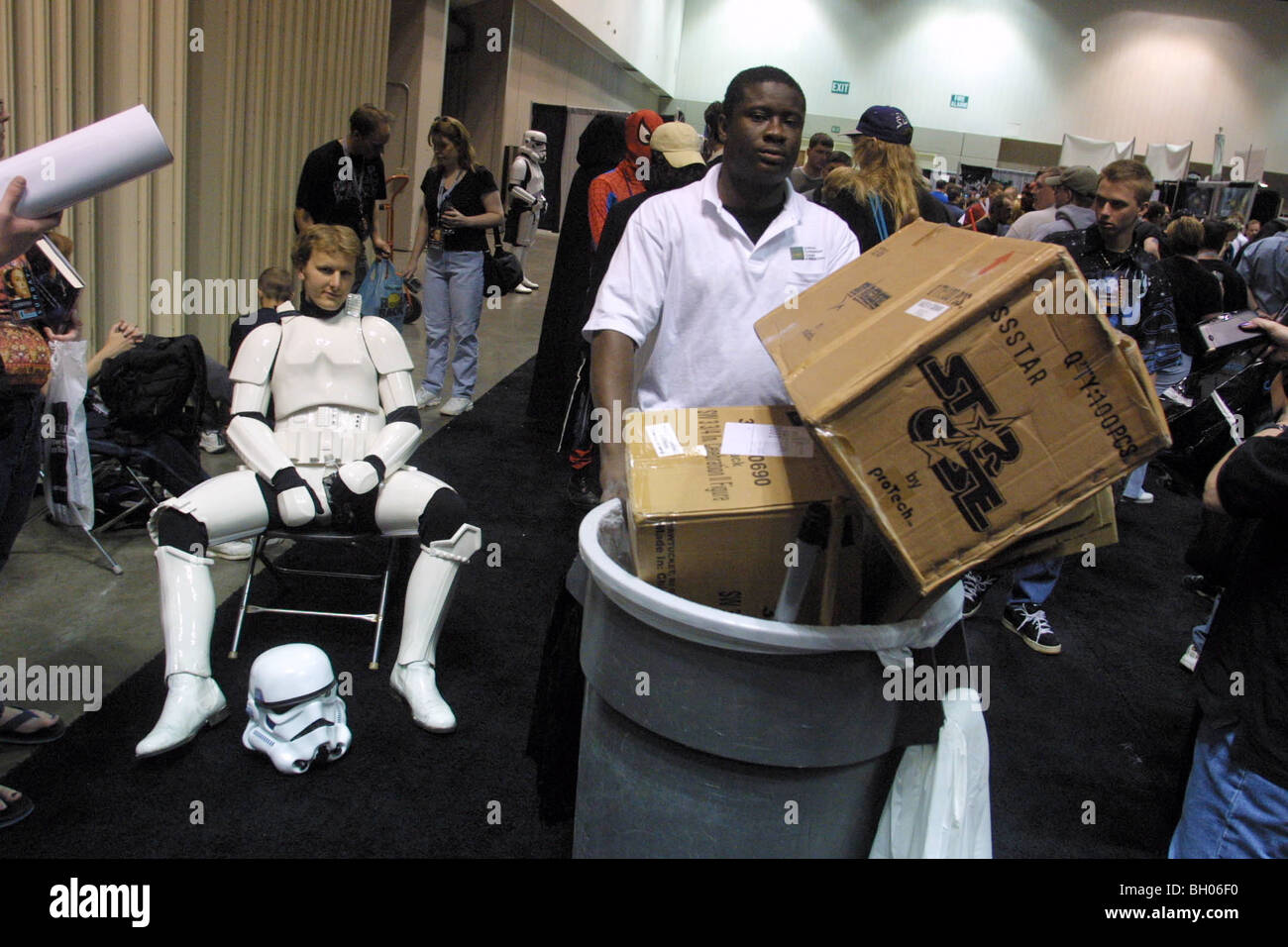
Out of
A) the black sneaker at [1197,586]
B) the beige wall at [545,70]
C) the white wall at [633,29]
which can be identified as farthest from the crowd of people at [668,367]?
the white wall at [633,29]

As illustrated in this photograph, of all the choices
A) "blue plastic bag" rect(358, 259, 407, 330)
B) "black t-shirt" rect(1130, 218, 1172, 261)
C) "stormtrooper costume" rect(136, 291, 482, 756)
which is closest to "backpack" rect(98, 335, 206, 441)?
"stormtrooper costume" rect(136, 291, 482, 756)

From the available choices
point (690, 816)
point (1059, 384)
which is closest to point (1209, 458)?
point (1059, 384)

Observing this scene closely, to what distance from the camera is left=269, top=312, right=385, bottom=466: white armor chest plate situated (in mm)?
2883

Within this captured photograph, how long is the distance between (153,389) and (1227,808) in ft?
12.5

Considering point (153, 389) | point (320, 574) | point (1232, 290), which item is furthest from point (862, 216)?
point (1232, 290)

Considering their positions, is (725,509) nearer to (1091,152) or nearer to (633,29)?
(633,29)

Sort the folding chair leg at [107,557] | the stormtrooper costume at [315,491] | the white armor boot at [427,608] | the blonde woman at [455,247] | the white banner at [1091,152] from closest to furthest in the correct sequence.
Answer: the stormtrooper costume at [315,491] < the white armor boot at [427,608] < the folding chair leg at [107,557] < the blonde woman at [455,247] < the white banner at [1091,152]

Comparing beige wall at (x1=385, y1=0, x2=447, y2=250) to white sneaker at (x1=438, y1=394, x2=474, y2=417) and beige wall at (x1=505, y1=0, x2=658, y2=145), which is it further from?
white sneaker at (x1=438, y1=394, x2=474, y2=417)

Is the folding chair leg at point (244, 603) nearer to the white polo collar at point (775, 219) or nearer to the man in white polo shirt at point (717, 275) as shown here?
the man in white polo shirt at point (717, 275)

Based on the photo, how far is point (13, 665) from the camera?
8.95 feet

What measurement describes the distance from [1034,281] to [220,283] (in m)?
5.35

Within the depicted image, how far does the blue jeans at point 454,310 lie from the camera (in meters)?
5.52

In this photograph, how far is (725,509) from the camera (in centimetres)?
141

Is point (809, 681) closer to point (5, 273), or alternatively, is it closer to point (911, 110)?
point (5, 273)
